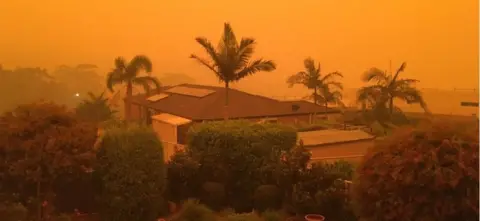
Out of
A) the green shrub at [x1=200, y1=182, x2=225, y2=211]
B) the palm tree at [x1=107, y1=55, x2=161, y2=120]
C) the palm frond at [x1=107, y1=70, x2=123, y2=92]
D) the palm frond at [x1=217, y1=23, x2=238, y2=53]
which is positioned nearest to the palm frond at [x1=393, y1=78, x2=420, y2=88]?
the palm frond at [x1=217, y1=23, x2=238, y2=53]

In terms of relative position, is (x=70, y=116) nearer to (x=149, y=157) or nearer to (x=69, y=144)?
(x=69, y=144)

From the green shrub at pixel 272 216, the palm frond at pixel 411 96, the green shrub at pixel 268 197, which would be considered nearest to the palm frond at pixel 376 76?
the palm frond at pixel 411 96

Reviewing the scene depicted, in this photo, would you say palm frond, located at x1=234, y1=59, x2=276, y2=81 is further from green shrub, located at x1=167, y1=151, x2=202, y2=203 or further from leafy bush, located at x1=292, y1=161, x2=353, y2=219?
leafy bush, located at x1=292, y1=161, x2=353, y2=219

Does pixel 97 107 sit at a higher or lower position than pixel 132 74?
lower

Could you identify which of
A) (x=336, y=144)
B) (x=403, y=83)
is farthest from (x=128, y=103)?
(x=403, y=83)

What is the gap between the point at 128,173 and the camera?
6949mm

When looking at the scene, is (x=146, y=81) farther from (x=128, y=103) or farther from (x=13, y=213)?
(x=13, y=213)

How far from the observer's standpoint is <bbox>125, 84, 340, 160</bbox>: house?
13.0m

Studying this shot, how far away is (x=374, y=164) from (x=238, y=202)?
371cm

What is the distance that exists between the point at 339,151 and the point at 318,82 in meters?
6.66

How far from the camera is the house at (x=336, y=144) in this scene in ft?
34.9

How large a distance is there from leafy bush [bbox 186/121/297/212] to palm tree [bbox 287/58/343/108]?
9196 mm

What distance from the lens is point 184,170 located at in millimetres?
8008

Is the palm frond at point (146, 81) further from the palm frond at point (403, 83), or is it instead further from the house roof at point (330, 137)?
the palm frond at point (403, 83)
